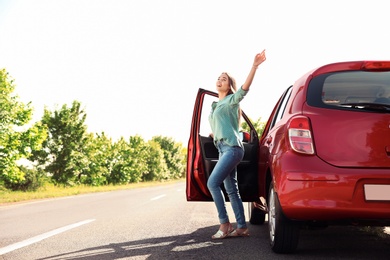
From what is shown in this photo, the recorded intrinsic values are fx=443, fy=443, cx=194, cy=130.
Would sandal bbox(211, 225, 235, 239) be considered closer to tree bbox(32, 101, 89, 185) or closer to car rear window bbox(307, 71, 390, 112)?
car rear window bbox(307, 71, 390, 112)

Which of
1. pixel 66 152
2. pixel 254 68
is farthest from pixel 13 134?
pixel 254 68

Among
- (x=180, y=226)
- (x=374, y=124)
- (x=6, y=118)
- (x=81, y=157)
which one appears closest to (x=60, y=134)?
(x=81, y=157)

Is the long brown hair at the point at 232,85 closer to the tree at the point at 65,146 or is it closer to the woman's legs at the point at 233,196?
the woman's legs at the point at 233,196

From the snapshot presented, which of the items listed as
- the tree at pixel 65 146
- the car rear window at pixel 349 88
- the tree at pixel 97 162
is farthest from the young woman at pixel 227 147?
the tree at pixel 97 162

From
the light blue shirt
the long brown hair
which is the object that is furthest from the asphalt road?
the long brown hair

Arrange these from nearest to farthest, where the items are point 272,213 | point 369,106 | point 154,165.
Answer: point 369,106, point 272,213, point 154,165

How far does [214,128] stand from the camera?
542 centimetres

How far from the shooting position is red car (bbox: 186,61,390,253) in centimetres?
365

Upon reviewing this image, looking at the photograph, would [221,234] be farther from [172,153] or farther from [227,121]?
[172,153]

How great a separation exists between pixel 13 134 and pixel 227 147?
30.9 metres

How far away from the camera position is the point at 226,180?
5.42 metres

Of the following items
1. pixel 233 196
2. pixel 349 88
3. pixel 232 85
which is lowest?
pixel 233 196

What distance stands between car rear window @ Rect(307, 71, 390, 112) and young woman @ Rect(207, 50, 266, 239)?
1080mm

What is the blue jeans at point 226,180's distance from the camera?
5191mm
